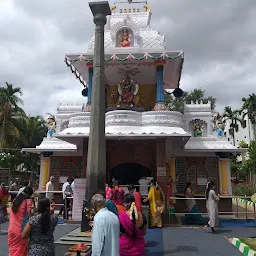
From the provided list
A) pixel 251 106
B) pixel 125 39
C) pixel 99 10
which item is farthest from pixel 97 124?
pixel 251 106

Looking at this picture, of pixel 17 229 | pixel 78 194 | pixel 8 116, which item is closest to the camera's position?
pixel 17 229

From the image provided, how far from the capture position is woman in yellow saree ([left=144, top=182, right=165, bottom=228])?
977 centimetres

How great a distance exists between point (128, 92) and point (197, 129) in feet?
14.3

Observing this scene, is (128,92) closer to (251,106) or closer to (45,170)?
(45,170)

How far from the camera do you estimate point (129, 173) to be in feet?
49.6

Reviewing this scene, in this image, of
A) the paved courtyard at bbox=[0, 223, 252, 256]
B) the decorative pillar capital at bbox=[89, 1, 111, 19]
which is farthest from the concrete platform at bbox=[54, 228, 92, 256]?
the decorative pillar capital at bbox=[89, 1, 111, 19]

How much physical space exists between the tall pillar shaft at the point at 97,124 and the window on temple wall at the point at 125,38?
627 cm

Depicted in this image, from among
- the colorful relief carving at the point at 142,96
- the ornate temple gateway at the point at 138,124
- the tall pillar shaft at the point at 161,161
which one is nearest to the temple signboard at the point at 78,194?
the ornate temple gateway at the point at 138,124

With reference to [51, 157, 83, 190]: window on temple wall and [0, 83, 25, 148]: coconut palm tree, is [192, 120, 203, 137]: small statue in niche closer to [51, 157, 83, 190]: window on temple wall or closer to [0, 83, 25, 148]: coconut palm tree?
[51, 157, 83, 190]: window on temple wall

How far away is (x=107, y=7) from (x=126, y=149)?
6784 mm

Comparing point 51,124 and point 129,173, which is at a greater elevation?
point 51,124

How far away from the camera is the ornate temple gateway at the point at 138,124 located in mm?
11852

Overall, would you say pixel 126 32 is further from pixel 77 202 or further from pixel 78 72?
pixel 77 202

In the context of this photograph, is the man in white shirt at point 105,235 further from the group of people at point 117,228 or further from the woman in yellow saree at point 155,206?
the woman in yellow saree at point 155,206
